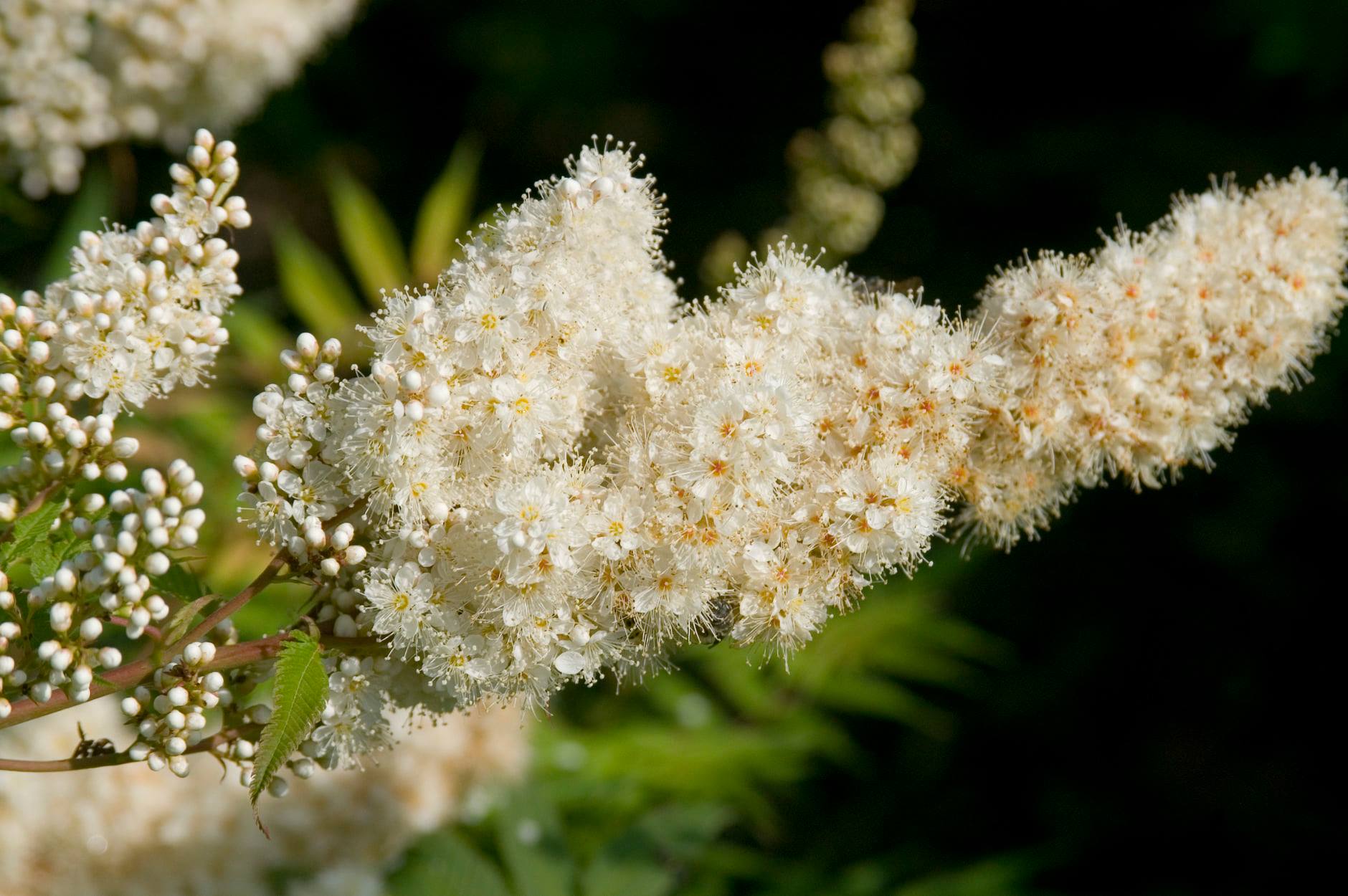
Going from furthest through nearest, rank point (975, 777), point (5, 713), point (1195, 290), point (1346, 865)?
point (975, 777) → point (1346, 865) → point (1195, 290) → point (5, 713)

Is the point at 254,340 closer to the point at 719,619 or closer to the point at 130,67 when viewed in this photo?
the point at 130,67

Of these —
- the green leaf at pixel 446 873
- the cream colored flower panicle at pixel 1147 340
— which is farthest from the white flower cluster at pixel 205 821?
the cream colored flower panicle at pixel 1147 340

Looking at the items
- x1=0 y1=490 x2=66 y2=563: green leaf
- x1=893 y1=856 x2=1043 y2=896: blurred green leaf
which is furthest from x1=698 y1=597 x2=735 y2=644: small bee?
x1=893 y1=856 x2=1043 y2=896: blurred green leaf

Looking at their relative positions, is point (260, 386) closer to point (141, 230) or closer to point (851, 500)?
point (141, 230)

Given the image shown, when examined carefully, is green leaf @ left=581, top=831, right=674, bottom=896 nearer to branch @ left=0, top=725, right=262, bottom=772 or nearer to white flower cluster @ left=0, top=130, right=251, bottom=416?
branch @ left=0, top=725, right=262, bottom=772

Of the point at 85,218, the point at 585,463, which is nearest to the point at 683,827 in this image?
the point at 585,463

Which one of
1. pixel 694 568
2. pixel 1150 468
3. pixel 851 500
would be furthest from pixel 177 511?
pixel 1150 468
